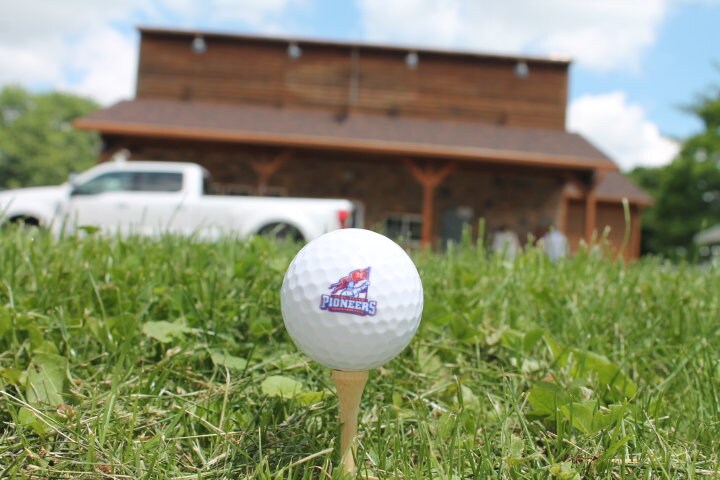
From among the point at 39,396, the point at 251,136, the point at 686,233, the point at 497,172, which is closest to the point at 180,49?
the point at 251,136

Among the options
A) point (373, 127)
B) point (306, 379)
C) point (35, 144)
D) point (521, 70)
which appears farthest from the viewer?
point (35, 144)

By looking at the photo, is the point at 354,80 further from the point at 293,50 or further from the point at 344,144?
the point at 344,144

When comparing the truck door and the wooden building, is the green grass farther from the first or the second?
the wooden building

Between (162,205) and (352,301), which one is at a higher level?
(162,205)

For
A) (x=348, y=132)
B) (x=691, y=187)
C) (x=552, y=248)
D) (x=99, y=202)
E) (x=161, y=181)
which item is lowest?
(x=552, y=248)

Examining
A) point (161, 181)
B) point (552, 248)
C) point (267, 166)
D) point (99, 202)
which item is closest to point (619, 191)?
point (267, 166)

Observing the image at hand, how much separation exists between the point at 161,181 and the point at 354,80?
8.80m

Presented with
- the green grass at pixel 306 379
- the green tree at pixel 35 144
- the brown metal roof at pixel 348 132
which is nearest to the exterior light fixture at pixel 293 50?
the brown metal roof at pixel 348 132

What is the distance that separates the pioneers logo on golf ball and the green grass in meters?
0.40

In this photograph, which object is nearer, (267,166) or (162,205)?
(162,205)

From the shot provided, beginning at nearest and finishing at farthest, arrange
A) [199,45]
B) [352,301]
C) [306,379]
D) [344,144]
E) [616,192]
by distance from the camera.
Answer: [352,301] < [306,379] < [344,144] < [199,45] < [616,192]

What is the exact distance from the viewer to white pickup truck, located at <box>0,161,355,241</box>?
28.6ft

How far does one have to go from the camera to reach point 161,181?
10.2 meters

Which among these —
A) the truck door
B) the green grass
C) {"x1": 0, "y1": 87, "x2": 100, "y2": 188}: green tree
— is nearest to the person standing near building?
the green grass
